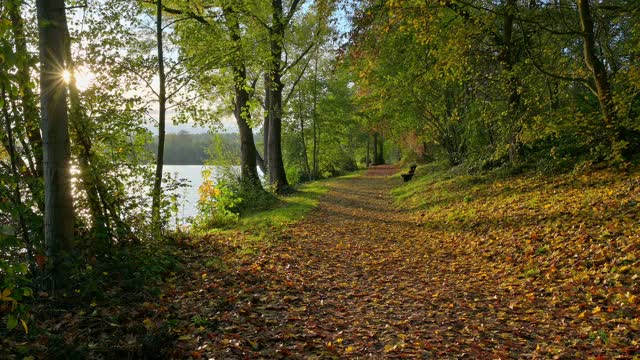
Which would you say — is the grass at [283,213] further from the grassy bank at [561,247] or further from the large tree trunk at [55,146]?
the large tree trunk at [55,146]

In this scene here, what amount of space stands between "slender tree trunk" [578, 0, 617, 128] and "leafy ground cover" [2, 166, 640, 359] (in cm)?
148

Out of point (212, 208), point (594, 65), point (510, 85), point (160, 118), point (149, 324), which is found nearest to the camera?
point (149, 324)

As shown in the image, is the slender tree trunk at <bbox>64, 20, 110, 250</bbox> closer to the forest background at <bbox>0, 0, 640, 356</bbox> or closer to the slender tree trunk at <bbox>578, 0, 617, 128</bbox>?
the forest background at <bbox>0, 0, 640, 356</bbox>

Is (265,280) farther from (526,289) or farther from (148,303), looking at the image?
(526,289)

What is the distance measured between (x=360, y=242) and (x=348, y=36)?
6.63 metres

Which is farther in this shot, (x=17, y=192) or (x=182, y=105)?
(x=182, y=105)

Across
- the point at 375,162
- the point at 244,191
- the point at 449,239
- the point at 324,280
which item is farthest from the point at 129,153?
the point at 375,162

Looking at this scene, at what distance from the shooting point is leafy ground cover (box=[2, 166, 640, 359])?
14.6 feet

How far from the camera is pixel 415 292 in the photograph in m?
6.59

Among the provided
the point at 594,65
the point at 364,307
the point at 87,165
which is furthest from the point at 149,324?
the point at 594,65

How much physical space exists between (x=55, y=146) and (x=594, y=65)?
10.8m

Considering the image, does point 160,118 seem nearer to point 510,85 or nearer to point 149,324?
point 149,324

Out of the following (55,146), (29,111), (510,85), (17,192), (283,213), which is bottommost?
(283,213)

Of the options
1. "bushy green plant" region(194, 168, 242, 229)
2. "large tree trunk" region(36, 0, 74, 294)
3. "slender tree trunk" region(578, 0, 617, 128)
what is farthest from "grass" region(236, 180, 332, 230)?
"slender tree trunk" region(578, 0, 617, 128)
